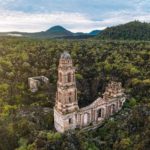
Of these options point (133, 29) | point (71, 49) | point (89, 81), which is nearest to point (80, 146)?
point (89, 81)

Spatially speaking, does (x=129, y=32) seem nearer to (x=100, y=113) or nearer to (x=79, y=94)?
(x=79, y=94)

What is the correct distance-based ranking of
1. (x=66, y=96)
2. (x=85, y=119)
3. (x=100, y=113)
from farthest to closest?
(x=100, y=113) → (x=85, y=119) → (x=66, y=96)

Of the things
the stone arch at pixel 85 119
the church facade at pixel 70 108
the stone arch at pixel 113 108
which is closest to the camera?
the church facade at pixel 70 108

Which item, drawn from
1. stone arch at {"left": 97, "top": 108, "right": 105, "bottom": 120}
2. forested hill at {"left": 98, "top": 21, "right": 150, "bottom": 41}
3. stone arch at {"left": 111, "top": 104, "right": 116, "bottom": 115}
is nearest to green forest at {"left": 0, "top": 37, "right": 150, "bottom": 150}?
stone arch at {"left": 111, "top": 104, "right": 116, "bottom": 115}

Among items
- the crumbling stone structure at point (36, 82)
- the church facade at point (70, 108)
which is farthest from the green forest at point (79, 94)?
the church facade at point (70, 108)

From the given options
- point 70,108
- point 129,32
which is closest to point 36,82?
point 70,108

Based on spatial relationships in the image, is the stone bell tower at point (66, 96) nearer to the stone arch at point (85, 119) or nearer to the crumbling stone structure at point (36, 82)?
the stone arch at point (85, 119)

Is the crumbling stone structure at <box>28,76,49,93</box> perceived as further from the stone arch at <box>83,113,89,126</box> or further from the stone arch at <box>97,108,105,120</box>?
the stone arch at <box>83,113,89,126</box>
